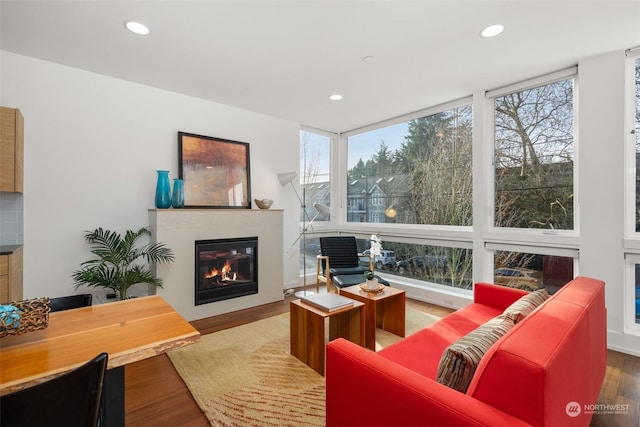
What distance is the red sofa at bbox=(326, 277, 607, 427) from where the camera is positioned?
2.79ft

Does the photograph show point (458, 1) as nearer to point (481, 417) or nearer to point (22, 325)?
point (481, 417)

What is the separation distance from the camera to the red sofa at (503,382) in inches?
33.5

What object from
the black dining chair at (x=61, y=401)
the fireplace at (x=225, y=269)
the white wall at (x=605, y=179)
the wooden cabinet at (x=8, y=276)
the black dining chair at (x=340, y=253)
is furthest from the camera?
the black dining chair at (x=340, y=253)

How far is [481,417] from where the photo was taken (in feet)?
2.73

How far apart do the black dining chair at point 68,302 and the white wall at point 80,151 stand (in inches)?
64.2

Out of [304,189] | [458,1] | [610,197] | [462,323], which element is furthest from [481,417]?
[304,189]

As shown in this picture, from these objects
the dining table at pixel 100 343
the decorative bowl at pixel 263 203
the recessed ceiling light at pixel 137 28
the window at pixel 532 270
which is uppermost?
the recessed ceiling light at pixel 137 28

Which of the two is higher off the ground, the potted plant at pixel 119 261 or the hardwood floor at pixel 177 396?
the potted plant at pixel 119 261

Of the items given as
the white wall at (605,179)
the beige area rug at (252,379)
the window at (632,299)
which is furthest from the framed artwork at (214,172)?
the window at (632,299)

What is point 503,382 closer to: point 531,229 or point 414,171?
point 531,229

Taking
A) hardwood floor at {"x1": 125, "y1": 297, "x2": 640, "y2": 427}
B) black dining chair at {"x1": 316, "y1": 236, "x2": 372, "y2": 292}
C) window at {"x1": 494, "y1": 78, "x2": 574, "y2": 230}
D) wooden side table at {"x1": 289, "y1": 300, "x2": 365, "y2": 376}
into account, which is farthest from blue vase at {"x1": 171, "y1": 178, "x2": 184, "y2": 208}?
window at {"x1": 494, "y1": 78, "x2": 574, "y2": 230}

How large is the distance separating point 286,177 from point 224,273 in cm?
163

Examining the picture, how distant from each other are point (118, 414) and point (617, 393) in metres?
3.07

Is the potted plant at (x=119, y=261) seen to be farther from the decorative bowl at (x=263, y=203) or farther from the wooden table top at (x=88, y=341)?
the wooden table top at (x=88, y=341)
